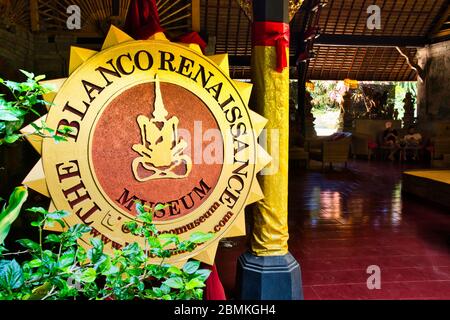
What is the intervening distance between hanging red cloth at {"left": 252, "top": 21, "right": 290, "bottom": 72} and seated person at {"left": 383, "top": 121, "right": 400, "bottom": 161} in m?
10.5

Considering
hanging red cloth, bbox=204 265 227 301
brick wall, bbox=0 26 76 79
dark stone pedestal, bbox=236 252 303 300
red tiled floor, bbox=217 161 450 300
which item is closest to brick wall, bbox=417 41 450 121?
red tiled floor, bbox=217 161 450 300

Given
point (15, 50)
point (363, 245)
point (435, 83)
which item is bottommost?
point (363, 245)

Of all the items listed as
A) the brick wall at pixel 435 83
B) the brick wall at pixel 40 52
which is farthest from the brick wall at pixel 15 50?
the brick wall at pixel 435 83

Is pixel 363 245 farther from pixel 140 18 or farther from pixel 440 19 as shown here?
pixel 440 19

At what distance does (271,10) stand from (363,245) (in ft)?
7.65

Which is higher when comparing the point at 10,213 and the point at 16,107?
the point at 16,107

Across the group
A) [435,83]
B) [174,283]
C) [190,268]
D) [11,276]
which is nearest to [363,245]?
[190,268]

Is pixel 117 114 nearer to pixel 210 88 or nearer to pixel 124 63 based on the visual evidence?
pixel 124 63

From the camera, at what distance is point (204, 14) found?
838 centimetres

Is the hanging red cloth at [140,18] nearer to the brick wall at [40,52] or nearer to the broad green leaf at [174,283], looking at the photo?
the broad green leaf at [174,283]

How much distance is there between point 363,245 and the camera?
362cm

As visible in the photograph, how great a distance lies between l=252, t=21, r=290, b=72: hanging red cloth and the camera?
218cm

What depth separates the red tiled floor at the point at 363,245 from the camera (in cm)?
269

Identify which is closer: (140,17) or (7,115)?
(7,115)
